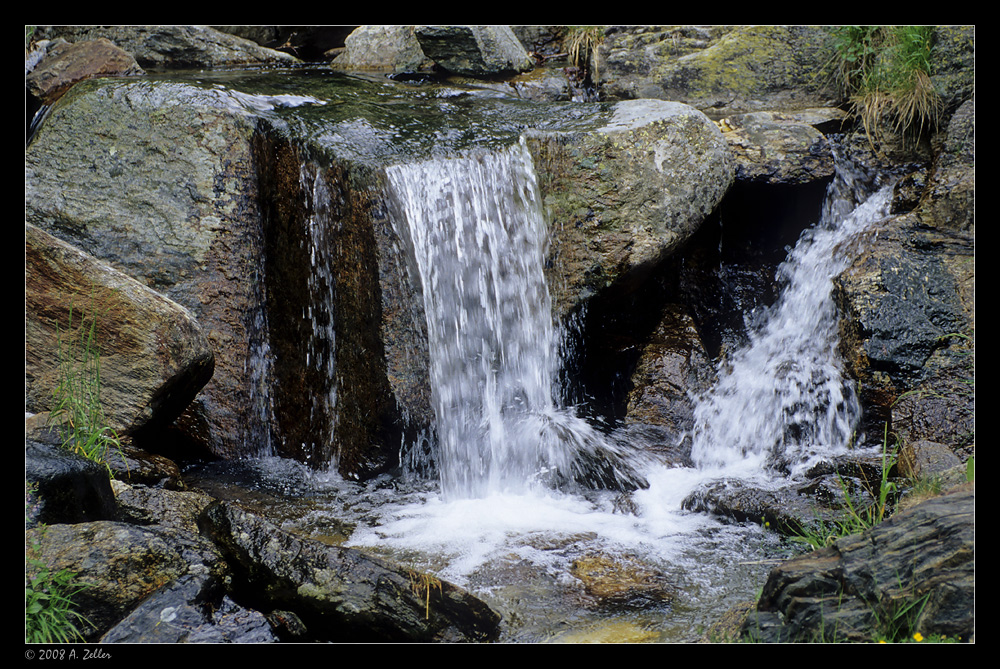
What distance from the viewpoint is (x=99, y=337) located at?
374 cm

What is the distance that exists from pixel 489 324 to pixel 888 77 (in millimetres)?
4001

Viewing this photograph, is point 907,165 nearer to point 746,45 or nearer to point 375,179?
point 746,45

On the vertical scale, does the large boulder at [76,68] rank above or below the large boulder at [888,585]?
above

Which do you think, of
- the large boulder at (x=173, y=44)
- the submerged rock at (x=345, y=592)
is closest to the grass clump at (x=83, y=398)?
the submerged rock at (x=345, y=592)

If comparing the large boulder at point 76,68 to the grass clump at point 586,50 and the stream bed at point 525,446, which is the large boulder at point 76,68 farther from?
the grass clump at point 586,50

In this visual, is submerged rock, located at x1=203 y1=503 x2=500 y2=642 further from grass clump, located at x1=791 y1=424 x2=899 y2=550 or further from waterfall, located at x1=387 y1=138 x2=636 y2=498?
waterfall, located at x1=387 y1=138 x2=636 y2=498

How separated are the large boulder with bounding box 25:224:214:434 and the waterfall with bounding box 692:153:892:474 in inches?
136

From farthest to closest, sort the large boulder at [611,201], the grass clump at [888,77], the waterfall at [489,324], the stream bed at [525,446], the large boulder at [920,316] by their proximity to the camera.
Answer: the grass clump at [888,77] → the large boulder at [611,201] → the waterfall at [489,324] → the large boulder at [920,316] → the stream bed at [525,446]

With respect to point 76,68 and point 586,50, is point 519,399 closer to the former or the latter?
point 586,50

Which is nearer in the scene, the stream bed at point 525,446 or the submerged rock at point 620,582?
the submerged rock at point 620,582

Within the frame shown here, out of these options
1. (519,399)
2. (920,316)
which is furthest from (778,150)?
(519,399)

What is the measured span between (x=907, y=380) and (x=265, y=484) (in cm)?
413

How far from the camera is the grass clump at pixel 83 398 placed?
3.36 metres

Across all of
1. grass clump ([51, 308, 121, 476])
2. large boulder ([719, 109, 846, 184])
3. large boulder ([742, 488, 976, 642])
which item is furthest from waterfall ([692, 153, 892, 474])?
grass clump ([51, 308, 121, 476])
